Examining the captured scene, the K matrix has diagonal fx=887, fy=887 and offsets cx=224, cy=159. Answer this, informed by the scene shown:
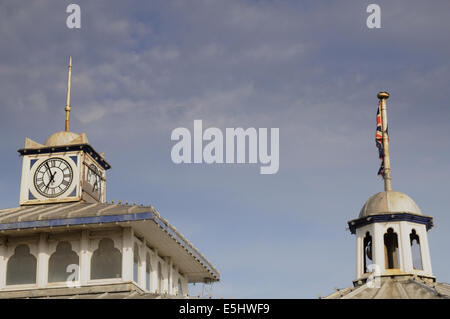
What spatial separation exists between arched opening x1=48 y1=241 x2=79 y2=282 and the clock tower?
549cm

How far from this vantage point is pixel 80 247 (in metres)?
48.0

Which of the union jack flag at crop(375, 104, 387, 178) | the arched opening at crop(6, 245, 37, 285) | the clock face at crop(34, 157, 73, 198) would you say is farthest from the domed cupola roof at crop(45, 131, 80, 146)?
the union jack flag at crop(375, 104, 387, 178)

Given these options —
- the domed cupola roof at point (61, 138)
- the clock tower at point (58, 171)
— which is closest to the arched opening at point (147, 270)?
the clock tower at point (58, 171)

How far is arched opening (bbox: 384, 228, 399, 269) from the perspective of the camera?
48312mm

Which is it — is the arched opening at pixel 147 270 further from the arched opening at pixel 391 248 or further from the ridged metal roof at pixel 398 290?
the arched opening at pixel 391 248

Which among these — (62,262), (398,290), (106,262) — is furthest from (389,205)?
(62,262)

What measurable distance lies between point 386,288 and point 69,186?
817 inches

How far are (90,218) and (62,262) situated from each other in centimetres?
314

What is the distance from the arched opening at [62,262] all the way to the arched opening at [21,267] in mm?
1060

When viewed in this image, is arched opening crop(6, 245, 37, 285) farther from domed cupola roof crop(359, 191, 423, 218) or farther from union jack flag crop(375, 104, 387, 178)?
union jack flag crop(375, 104, 387, 178)
